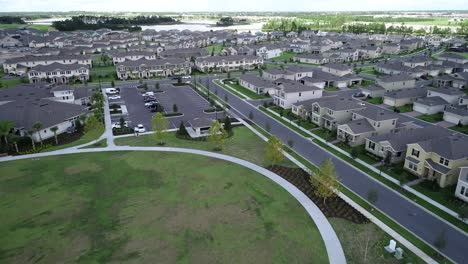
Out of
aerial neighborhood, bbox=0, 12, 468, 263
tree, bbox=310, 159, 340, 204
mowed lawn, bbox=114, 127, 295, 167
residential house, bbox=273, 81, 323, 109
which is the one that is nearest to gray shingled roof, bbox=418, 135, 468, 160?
aerial neighborhood, bbox=0, 12, 468, 263

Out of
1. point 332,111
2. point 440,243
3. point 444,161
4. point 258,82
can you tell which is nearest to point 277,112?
point 332,111

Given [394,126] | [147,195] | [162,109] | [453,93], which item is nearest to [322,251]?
[147,195]

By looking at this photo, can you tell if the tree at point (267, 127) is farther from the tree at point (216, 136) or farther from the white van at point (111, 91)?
the white van at point (111, 91)

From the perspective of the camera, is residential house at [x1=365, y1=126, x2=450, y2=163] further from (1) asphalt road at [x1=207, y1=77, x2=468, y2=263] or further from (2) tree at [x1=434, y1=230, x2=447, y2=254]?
(2) tree at [x1=434, y1=230, x2=447, y2=254]

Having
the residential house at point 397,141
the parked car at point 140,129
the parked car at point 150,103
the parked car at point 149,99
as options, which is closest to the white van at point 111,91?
the parked car at point 149,99

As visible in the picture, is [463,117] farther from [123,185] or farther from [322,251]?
[123,185]

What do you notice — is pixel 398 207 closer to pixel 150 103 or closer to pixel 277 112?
pixel 277 112
